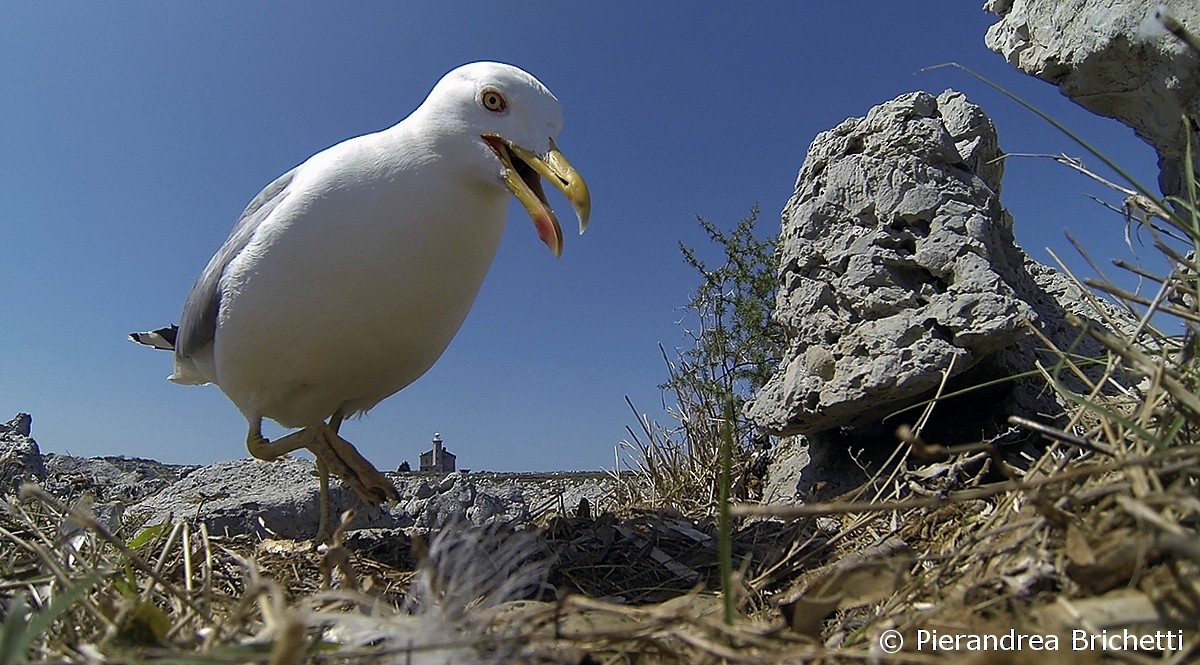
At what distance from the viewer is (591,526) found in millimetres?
3047

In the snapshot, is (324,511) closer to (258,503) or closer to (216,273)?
(258,503)

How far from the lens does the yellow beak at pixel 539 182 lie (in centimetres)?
290

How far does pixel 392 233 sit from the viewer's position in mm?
3002

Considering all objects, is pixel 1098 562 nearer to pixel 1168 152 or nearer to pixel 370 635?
pixel 370 635

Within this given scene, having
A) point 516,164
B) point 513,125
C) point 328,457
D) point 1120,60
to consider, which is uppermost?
point 1120,60

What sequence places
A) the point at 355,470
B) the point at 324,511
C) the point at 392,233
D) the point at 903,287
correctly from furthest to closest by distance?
the point at 355,470 → the point at 324,511 → the point at 903,287 → the point at 392,233

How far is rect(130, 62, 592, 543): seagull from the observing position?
303cm

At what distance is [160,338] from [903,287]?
5.35 metres

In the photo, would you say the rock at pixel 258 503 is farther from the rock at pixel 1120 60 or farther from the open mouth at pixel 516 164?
the rock at pixel 1120 60

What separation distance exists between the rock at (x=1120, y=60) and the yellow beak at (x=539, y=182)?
293cm

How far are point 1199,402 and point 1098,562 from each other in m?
0.42

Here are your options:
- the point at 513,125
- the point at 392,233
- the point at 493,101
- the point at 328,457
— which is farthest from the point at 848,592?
the point at 328,457

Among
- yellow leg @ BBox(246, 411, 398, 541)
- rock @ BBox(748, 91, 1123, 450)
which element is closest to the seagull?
yellow leg @ BBox(246, 411, 398, 541)

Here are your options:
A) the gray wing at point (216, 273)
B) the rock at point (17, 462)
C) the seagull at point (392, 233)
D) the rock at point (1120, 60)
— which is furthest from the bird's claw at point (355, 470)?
the rock at point (1120, 60)
